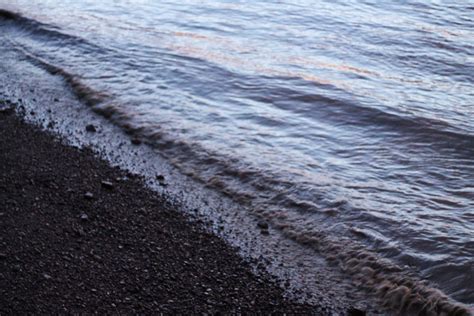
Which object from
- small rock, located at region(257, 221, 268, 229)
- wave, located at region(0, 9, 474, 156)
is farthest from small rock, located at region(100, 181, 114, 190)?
wave, located at region(0, 9, 474, 156)

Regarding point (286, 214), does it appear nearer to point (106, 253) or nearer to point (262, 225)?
point (262, 225)

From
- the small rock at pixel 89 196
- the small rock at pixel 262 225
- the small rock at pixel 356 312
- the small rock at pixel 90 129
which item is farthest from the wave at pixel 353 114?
the small rock at pixel 89 196

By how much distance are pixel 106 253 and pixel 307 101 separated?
4.18 metres

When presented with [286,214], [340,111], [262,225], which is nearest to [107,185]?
[262,225]

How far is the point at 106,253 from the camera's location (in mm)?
4965

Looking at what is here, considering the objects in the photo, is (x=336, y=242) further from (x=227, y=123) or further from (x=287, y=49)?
(x=287, y=49)

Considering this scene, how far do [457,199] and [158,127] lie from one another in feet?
10.7

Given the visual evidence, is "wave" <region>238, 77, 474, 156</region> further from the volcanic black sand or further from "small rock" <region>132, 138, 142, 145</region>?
the volcanic black sand

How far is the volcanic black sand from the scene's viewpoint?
445 cm

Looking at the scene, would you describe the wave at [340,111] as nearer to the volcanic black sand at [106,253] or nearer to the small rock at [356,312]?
the volcanic black sand at [106,253]

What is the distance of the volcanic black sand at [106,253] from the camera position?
4453mm

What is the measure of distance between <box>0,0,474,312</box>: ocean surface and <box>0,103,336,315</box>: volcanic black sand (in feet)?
2.57

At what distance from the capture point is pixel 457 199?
19.8 feet

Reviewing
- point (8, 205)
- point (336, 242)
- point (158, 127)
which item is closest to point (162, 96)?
point (158, 127)
